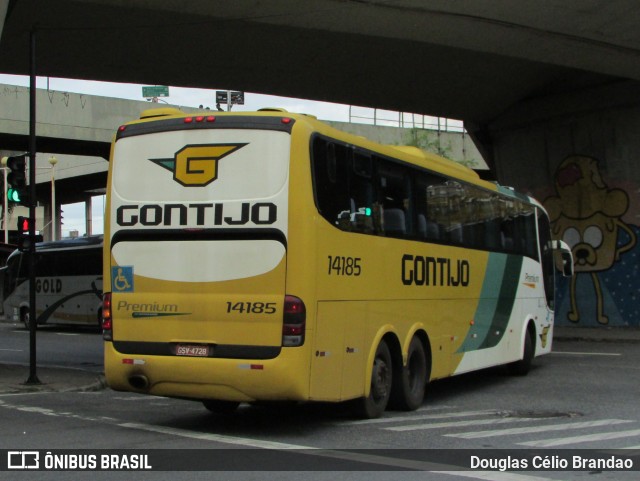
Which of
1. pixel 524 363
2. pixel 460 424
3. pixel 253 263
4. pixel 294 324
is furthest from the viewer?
pixel 524 363

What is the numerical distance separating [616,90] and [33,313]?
55.6ft

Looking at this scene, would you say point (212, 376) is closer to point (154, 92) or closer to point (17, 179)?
point (17, 179)

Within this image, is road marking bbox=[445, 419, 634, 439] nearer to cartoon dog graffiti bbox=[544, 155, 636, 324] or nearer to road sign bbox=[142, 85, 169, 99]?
cartoon dog graffiti bbox=[544, 155, 636, 324]

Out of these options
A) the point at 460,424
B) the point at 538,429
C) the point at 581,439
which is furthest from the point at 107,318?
the point at 581,439

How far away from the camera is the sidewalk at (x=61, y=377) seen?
14.8 m

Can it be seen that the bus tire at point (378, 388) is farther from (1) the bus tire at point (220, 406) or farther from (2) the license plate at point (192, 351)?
(2) the license plate at point (192, 351)

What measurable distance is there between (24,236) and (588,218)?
54.8 ft

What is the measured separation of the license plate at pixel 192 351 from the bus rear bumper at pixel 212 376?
0.05 meters

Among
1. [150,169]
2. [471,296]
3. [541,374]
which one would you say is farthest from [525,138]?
[150,169]

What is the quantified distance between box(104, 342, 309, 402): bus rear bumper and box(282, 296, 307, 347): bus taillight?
93 millimetres

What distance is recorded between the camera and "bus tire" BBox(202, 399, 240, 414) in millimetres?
11305

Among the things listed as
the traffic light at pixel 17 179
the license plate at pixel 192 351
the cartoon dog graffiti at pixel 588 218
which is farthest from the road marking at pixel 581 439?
the cartoon dog graffiti at pixel 588 218

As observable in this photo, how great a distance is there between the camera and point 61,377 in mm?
16672

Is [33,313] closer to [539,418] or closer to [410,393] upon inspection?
[410,393]
